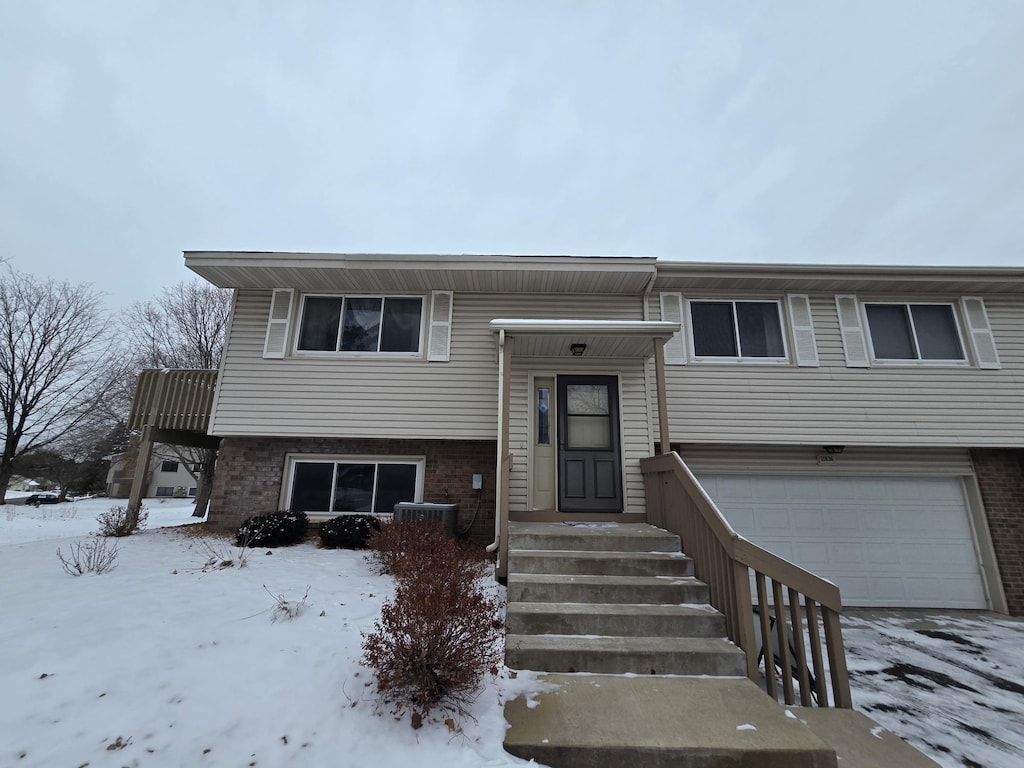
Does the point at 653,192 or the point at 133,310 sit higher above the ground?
the point at 653,192

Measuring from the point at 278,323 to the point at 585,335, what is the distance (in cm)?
556

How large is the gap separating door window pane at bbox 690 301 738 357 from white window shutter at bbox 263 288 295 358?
743 cm

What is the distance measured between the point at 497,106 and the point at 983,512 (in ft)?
125

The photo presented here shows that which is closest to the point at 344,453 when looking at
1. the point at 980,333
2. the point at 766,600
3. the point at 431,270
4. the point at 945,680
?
the point at 431,270

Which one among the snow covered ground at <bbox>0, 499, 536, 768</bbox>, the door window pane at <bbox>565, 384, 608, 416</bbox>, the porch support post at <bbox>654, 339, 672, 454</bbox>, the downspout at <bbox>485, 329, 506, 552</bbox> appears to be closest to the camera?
the snow covered ground at <bbox>0, 499, 536, 768</bbox>

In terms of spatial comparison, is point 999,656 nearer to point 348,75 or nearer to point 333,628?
point 333,628

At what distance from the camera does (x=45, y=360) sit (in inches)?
679

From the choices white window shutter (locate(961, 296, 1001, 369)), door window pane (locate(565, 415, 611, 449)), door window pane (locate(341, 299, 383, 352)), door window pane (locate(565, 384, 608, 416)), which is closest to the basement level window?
door window pane (locate(341, 299, 383, 352))

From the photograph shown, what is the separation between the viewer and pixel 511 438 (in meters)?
7.12

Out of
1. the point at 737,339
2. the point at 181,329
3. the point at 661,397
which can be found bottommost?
the point at 661,397

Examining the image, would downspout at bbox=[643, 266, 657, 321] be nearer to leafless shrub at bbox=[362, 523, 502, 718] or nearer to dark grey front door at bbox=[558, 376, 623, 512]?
dark grey front door at bbox=[558, 376, 623, 512]

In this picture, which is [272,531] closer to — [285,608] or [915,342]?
[285,608]

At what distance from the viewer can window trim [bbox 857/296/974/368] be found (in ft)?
25.3

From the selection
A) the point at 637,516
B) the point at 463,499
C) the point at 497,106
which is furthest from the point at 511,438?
the point at 497,106
